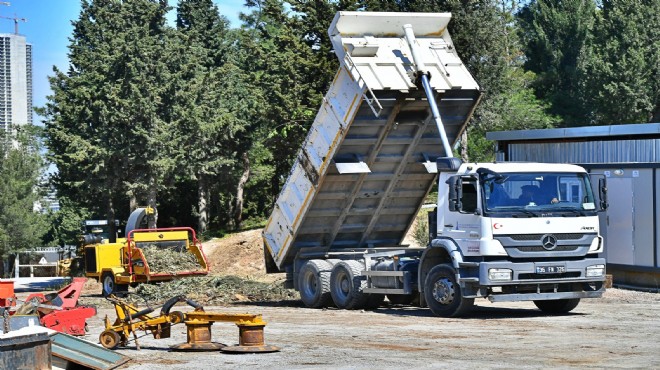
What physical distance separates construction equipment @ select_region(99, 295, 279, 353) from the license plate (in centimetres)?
547

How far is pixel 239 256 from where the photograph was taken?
42625mm

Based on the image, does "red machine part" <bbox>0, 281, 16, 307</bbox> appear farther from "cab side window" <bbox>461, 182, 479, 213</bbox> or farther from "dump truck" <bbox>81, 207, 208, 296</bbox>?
"dump truck" <bbox>81, 207, 208, 296</bbox>

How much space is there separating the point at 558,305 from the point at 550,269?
1.74 m

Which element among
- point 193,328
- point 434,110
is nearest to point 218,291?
point 434,110

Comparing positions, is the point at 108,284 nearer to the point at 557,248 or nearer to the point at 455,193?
the point at 455,193

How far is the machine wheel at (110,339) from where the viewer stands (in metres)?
15.8

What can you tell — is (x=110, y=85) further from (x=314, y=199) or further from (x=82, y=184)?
(x=314, y=199)

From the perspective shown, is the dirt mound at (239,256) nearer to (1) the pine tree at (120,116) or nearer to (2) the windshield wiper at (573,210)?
(1) the pine tree at (120,116)

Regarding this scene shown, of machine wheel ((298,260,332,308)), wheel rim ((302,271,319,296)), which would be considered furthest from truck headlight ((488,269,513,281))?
wheel rim ((302,271,319,296))

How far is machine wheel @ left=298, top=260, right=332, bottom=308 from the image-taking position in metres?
22.5

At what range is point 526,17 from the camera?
250 ft

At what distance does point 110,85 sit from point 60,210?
2739 cm

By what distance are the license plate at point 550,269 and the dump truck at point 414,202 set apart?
2 cm

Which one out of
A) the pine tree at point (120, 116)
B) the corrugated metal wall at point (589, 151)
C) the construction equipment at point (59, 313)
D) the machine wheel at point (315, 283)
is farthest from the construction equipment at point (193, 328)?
the pine tree at point (120, 116)
